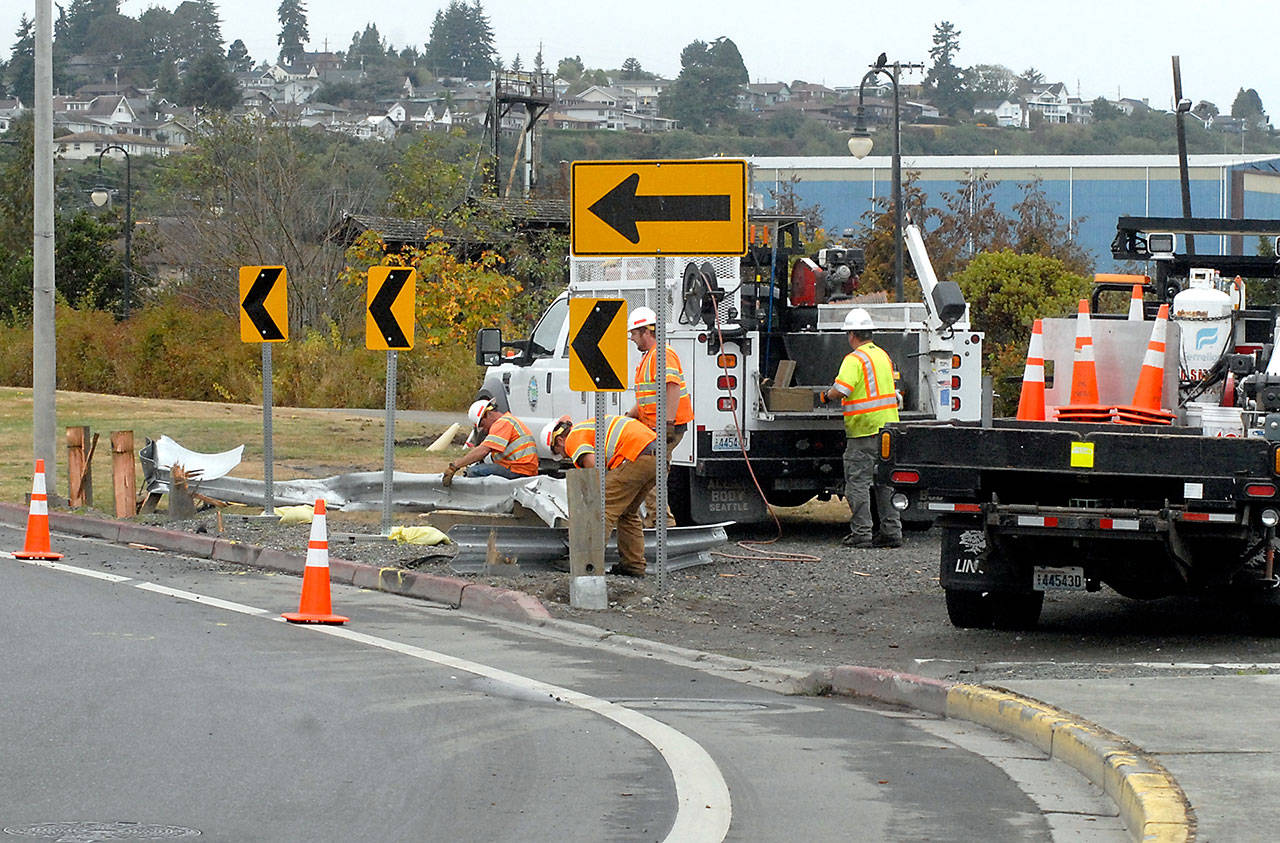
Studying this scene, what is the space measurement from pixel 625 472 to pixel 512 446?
2862 mm

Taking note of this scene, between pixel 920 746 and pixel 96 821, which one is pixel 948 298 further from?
pixel 96 821

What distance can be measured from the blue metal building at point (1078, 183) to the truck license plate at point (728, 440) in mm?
52777

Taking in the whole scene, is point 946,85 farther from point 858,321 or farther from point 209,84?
point 858,321

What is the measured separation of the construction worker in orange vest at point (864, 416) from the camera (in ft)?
47.6

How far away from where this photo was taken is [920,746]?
305 inches

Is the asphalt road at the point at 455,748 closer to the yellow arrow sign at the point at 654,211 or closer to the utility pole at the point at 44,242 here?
the yellow arrow sign at the point at 654,211

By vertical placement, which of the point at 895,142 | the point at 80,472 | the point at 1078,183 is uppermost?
the point at 1078,183

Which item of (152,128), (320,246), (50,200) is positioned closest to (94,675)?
(50,200)

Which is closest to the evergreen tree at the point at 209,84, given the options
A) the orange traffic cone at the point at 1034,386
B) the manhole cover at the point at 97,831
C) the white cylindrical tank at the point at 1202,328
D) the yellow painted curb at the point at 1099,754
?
the orange traffic cone at the point at 1034,386

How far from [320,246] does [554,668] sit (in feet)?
116

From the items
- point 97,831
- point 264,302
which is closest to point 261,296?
point 264,302

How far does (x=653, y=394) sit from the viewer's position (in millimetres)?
13188

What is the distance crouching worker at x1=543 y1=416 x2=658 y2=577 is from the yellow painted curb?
427 centimetres

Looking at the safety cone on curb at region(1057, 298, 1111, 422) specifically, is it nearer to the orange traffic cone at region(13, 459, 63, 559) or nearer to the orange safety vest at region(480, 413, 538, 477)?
the orange safety vest at region(480, 413, 538, 477)
